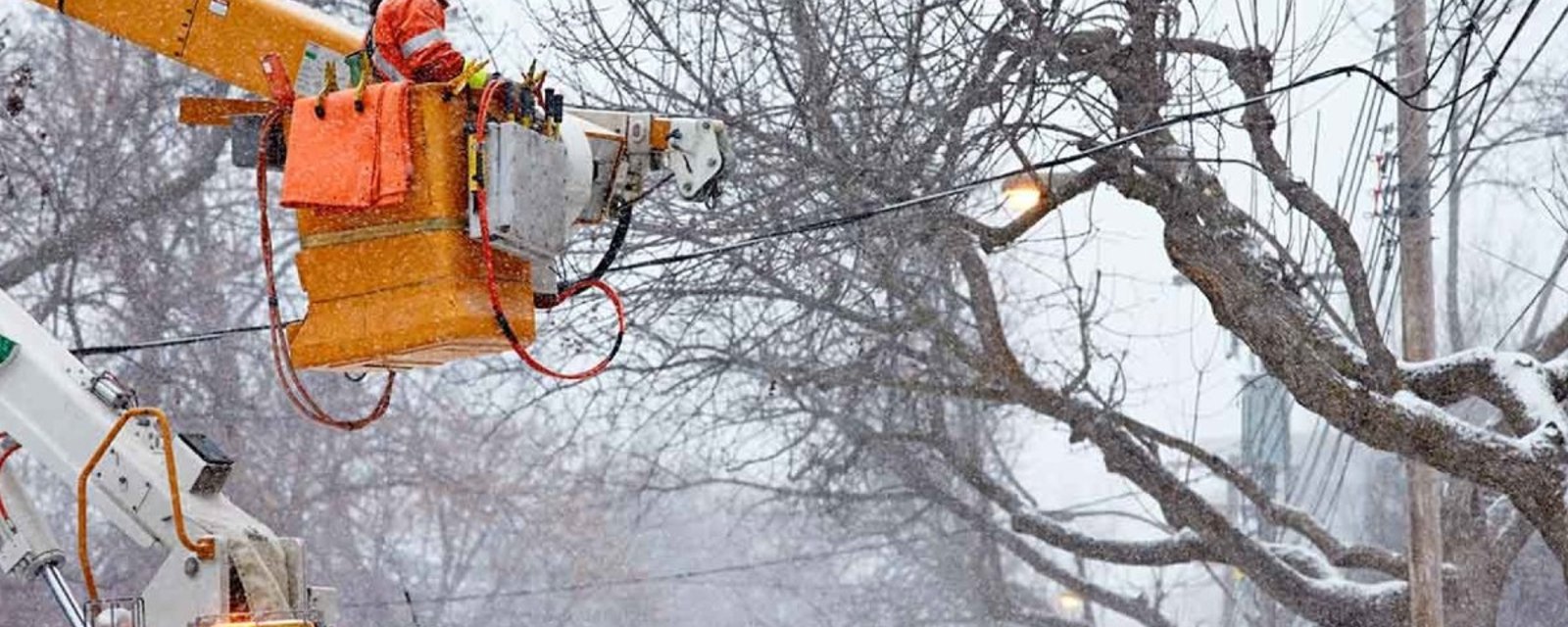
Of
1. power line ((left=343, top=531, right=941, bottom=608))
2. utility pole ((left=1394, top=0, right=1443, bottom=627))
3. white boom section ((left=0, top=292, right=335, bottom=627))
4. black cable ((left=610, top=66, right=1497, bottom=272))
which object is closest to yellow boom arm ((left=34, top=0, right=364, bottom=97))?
white boom section ((left=0, top=292, right=335, bottom=627))

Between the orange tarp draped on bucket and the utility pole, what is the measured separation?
10.1m

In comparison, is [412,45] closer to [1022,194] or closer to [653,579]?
[1022,194]

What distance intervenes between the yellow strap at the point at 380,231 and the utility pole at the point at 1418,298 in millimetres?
10045

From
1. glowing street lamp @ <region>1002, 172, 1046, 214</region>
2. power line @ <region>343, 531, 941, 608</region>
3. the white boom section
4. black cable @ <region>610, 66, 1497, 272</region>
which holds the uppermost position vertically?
power line @ <region>343, 531, 941, 608</region>

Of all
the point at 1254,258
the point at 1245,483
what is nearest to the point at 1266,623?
the point at 1245,483

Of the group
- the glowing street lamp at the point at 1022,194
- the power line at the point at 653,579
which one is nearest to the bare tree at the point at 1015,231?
the glowing street lamp at the point at 1022,194

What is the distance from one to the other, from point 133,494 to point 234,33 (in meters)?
1.51

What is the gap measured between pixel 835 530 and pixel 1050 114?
2321 centimetres

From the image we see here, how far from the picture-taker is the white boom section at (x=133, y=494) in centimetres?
684

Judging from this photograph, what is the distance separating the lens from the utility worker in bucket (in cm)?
652

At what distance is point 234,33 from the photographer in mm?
7391

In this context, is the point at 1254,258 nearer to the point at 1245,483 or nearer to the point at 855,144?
the point at 855,144

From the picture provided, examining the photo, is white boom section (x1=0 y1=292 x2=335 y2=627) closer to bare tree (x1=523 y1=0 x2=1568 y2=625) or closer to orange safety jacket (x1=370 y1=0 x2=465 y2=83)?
orange safety jacket (x1=370 y1=0 x2=465 y2=83)

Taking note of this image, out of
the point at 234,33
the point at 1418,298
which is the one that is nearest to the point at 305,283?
the point at 234,33
